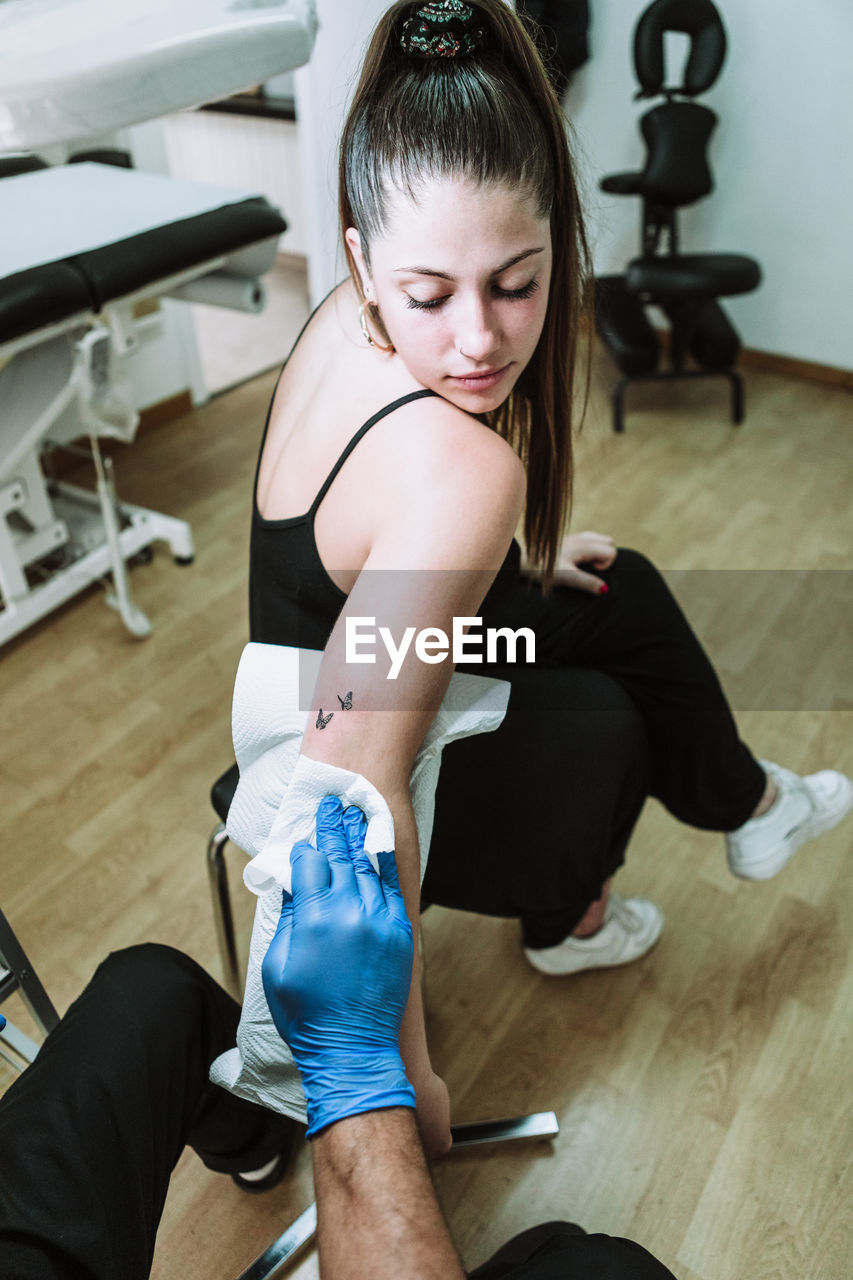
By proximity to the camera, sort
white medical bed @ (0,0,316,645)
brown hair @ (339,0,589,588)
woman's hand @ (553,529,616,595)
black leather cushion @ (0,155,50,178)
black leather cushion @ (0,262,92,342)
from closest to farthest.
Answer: white medical bed @ (0,0,316,645), brown hair @ (339,0,589,588), woman's hand @ (553,529,616,595), black leather cushion @ (0,262,92,342), black leather cushion @ (0,155,50,178)

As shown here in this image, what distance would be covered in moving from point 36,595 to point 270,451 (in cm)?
112

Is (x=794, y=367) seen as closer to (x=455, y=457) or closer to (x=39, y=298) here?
(x=39, y=298)

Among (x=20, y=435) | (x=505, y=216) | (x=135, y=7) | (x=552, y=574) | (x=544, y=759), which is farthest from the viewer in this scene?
(x=20, y=435)

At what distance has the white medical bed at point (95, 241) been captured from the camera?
24.6 inches

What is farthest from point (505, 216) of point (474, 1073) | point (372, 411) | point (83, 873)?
point (83, 873)

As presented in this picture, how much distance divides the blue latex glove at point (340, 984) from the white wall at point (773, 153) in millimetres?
2352

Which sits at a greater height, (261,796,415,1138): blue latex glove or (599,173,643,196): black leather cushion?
(261,796,415,1138): blue latex glove

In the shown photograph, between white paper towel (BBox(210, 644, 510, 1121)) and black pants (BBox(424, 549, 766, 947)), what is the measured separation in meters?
0.13

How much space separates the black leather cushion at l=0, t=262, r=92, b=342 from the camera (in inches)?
56.1

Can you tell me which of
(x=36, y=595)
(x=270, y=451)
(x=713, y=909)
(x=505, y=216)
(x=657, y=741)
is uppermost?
(x=505, y=216)

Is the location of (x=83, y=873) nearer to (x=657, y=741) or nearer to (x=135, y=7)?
(x=657, y=741)

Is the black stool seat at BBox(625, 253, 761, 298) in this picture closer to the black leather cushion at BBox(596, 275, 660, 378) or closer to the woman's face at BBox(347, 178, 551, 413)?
the black leather cushion at BBox(596, 275, 660, 378)

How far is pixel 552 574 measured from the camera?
122 centimetres

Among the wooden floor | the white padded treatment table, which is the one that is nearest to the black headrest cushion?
the wooden floor
